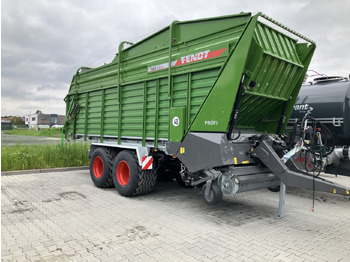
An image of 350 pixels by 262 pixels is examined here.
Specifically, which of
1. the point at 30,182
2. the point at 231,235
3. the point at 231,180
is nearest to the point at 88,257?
the point at 231,235

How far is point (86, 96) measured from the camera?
805cm

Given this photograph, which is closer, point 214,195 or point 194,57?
point 214,195

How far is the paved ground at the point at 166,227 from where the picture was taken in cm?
341

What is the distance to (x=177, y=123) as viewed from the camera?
5090 millimetres

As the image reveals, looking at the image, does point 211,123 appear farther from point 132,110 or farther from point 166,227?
point 132,110

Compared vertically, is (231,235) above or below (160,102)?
below

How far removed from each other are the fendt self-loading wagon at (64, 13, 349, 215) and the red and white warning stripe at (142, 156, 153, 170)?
0.02 m

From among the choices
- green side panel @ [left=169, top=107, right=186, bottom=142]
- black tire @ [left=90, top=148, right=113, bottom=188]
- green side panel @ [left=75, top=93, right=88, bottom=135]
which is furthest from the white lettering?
green side panel @ [left=75, top=93, right=88, bottom=135]

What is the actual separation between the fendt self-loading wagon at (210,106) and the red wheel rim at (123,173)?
2 cm

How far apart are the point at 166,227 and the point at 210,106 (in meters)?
2.03

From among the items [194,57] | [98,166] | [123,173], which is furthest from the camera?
[98,166]

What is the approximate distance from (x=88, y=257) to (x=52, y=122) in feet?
263

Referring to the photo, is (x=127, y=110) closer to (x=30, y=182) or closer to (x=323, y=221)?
(x=30, y=182)

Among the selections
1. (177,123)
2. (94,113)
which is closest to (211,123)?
(177,123)
